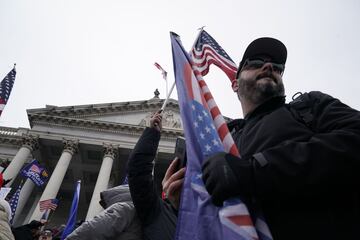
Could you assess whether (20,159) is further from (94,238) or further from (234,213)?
(234,213)

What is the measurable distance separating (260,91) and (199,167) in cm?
81

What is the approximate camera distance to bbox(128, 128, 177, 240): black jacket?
120 inches

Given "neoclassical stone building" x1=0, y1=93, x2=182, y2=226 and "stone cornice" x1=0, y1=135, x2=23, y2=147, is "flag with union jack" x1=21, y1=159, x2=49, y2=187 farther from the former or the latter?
"stone cornice" x1=0, y1=135, x2=23, y2=147

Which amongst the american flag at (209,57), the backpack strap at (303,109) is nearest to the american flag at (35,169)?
the american flag at (209,57)

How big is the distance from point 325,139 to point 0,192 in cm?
950

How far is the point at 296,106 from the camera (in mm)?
1736

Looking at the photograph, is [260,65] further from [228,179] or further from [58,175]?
[58,175]

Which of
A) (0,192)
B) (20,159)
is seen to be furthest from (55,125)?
(0,192)

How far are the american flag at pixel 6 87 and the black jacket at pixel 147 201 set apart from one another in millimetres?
11030

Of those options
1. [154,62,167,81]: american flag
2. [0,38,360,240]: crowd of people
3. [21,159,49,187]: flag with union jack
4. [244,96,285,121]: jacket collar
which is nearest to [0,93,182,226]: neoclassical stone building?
[21,159,49,187]: flag with union jack

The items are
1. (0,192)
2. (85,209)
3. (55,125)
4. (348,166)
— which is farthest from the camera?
(85,209)

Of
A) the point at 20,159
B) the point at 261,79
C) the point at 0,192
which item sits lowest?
the point at 261,79

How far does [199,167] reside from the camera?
1.51 m

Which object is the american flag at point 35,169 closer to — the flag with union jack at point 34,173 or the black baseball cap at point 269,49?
the flag with union jack at point 34,173
